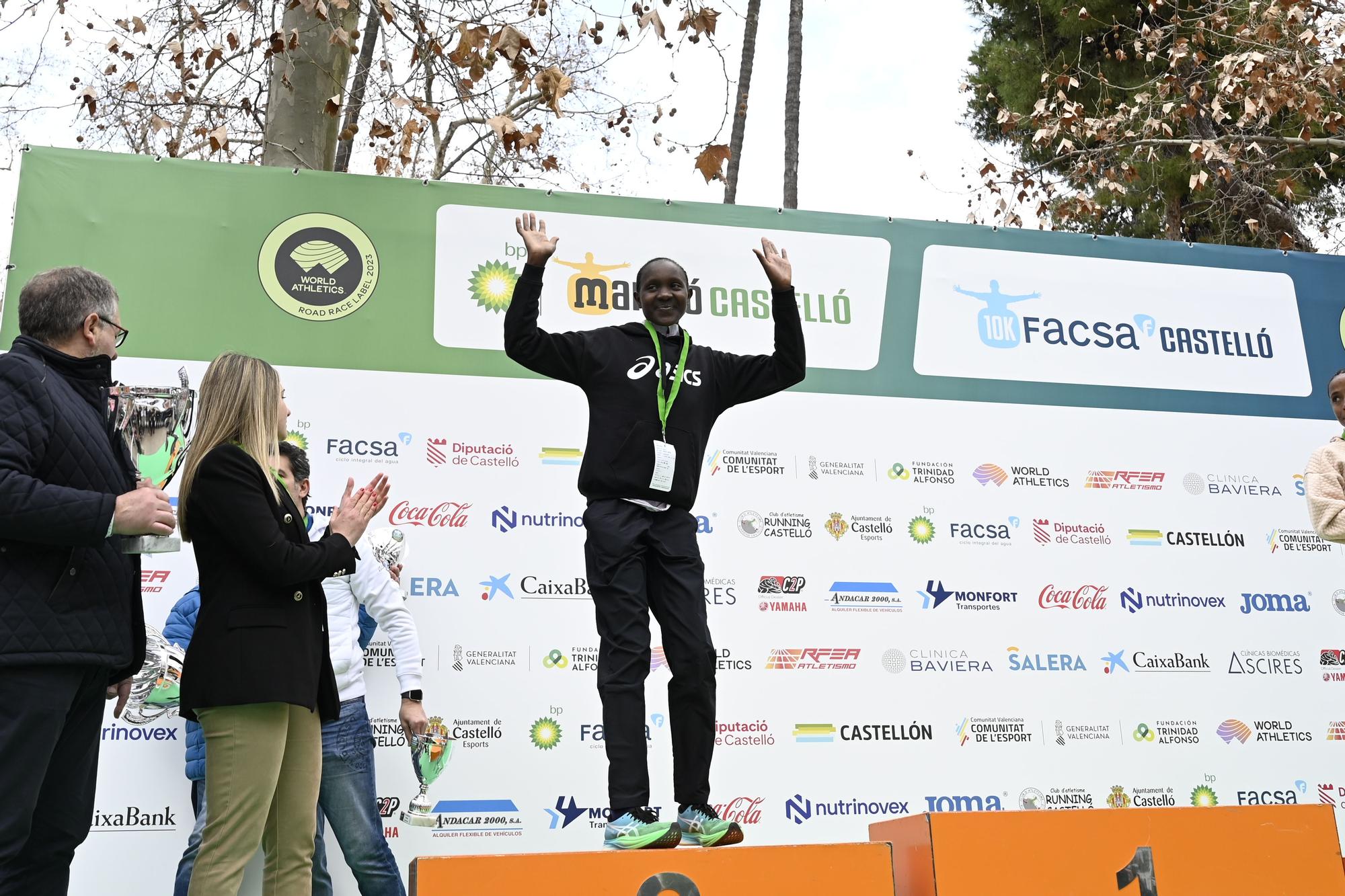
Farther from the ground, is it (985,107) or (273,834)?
(985,107)

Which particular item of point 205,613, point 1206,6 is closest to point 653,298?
Answer: point 205,613

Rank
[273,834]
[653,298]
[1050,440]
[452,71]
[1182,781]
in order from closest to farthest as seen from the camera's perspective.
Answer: [273,834] < [653,298] < [1182,781] < [1050,440] < [452,71]

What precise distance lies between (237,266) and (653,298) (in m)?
2.01

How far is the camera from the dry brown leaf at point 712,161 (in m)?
5.04

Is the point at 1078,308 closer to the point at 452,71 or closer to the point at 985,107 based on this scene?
the point at 452,71

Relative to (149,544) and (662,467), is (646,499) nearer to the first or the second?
(662,467)

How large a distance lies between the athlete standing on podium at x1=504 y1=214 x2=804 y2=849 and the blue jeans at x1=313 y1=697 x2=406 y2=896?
0.97 metres

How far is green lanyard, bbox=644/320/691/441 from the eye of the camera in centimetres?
274

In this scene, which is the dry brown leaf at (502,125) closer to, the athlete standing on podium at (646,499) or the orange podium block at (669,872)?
the athlete standing on podium at (646,499)

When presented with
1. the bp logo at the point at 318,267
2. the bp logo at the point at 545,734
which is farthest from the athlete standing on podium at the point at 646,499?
the bp logo at the point at 318,267

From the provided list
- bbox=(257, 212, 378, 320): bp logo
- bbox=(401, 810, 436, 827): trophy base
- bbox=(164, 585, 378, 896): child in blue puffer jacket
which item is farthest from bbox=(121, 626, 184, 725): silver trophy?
bbox=(257, 212, 378, 320): bp logo

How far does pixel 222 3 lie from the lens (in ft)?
18.7

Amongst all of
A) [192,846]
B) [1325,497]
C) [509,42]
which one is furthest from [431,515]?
[1325,497]

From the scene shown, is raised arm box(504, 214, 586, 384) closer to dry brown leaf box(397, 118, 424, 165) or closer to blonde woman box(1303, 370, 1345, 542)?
blonde woman box(1303, 370, 1345, 542)
